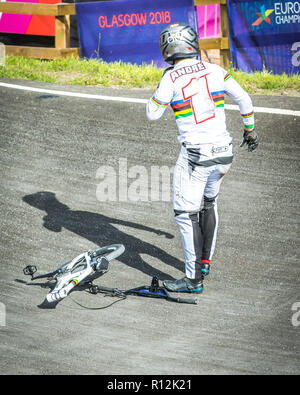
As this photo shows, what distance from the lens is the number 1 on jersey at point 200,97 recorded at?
5.74 meters

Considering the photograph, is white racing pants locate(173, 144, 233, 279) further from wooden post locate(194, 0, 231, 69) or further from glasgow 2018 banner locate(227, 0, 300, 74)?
wooden post locate(194, 0, 231, 69)

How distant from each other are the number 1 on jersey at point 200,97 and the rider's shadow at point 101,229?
188cm

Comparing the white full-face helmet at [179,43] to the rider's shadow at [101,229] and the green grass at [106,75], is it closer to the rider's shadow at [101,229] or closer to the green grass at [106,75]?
the rider's shadow at [101,229]

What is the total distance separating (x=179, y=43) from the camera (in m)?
5.80

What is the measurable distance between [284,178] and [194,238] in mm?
3028

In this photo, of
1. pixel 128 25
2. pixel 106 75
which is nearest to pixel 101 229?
pixel 106 75

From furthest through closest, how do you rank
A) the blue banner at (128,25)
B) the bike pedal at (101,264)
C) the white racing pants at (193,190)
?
the blue banner at (128,25) < the bike pedal at (101,264) < the white racing pants at (193,190)

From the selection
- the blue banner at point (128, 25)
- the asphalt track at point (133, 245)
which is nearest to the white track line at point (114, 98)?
the asphalt track at point (133, 245)

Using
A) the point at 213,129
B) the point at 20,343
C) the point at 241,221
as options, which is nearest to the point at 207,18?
the point at 241,221

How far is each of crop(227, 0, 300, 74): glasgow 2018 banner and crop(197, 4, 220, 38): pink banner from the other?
9.32ft

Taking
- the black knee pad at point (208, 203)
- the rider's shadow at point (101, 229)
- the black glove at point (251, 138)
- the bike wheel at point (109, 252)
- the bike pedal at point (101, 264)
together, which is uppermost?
the black glove at point (251, 138)

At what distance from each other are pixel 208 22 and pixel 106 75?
13.8 ft

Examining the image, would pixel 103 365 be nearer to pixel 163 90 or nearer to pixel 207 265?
pixel 207 265

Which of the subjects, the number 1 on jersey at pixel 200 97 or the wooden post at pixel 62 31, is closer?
the number 1 on jersey at pixel 200 97
